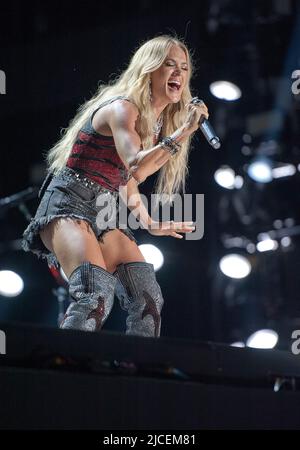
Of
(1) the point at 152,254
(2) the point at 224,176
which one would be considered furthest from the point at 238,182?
(1) the point at 152,254

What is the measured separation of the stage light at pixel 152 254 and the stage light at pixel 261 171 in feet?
4.24

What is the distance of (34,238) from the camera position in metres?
2.80

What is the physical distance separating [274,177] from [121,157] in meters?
3.47

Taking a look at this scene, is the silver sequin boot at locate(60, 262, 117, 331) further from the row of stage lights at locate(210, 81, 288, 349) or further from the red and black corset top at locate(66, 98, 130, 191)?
the row of stage lights at locate(210, 81, 288, 349)

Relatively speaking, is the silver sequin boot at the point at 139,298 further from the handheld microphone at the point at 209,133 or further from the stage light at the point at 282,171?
the stage light at the point at 282,171

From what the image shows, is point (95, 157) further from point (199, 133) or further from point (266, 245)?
point (266, 245)

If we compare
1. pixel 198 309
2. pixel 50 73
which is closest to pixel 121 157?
pixel 50 73

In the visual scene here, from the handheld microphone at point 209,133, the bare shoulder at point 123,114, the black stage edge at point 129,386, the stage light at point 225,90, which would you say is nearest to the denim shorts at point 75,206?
the bare shoulder at point 123,114

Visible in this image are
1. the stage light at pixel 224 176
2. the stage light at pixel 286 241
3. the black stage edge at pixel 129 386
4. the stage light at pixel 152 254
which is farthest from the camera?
the stage light at pixel 286 241

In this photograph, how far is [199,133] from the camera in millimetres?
4789

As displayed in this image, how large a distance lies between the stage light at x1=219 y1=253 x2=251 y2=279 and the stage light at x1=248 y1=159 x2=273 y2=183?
0.60m

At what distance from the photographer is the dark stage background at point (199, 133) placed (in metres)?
4.24

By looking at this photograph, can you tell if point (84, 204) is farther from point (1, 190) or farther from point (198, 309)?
point (198, 309)

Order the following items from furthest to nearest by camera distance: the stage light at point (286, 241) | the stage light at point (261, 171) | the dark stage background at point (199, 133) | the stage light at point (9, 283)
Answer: the stage light at point (286, 241), the stage light at point (261, 171), the stage light at point (9, 283), the dark stage background at point (199, 133)
